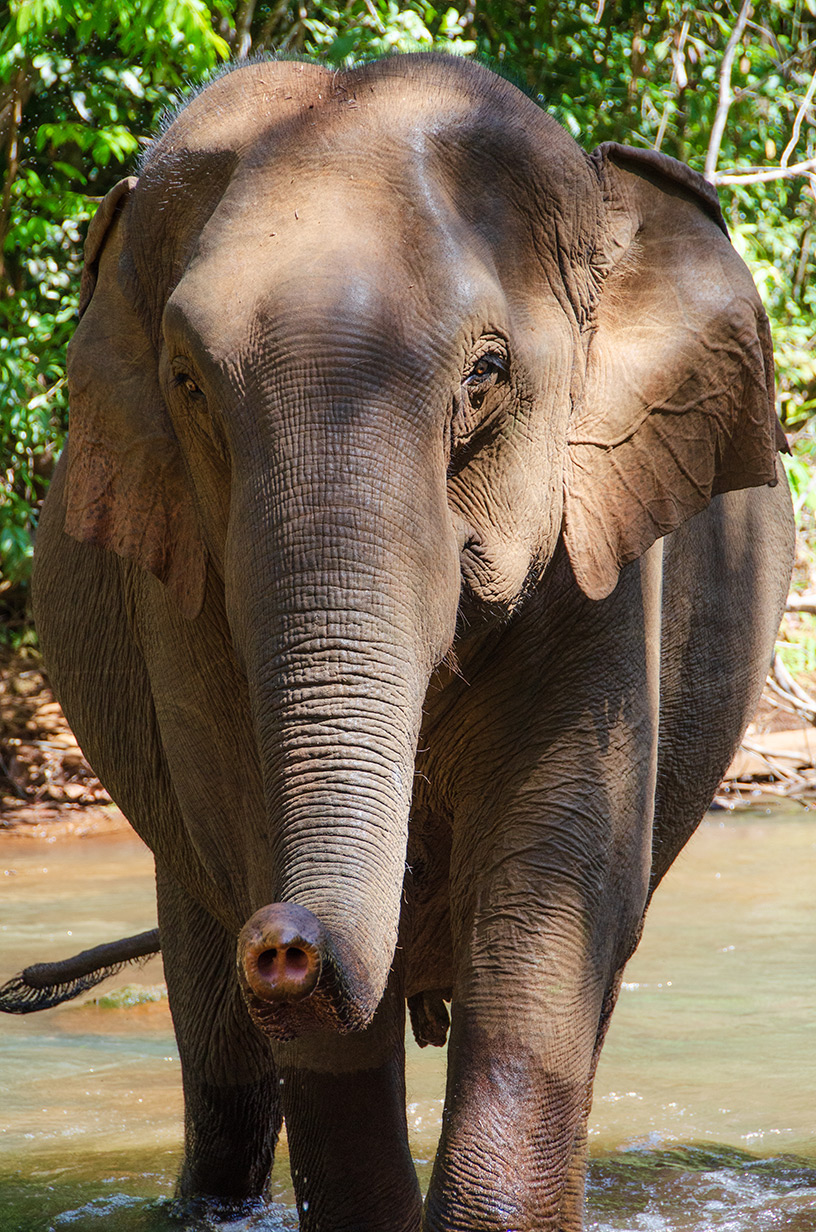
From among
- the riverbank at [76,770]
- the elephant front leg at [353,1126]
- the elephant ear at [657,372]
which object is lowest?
the riverbank at [76,770]

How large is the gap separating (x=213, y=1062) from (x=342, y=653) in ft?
7.45

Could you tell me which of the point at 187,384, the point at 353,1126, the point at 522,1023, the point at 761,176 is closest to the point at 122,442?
the point at 187,384

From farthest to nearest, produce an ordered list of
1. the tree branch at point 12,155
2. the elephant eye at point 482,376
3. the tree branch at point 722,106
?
the tree branch at point 722,106, the tree branch at point 12,155, the elephant eye at point 482,376

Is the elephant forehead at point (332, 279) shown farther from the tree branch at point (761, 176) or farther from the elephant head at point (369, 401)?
the tree branch at point (761, 176)

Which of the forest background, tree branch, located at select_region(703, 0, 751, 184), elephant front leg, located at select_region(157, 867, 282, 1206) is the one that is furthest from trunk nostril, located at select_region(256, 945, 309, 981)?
tree branch, located at select_region(703, 0, 751, 184)

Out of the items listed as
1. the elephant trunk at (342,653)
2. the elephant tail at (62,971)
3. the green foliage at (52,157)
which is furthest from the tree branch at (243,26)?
the elephant trunk at (342,653)

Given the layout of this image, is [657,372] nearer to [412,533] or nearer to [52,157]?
[412,533]

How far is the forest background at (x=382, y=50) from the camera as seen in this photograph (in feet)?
28.2

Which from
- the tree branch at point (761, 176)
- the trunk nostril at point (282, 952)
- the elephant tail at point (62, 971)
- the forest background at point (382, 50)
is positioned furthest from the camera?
the tree branch at point (761, 176)

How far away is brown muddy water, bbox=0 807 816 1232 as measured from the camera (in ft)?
14.0

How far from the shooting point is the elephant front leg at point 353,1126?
10.2 feet

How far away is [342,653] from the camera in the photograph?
Result: 2268 millimetres

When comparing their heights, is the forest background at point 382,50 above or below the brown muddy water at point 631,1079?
above

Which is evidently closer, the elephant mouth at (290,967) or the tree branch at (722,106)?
the elephant mouth at (290,967)
